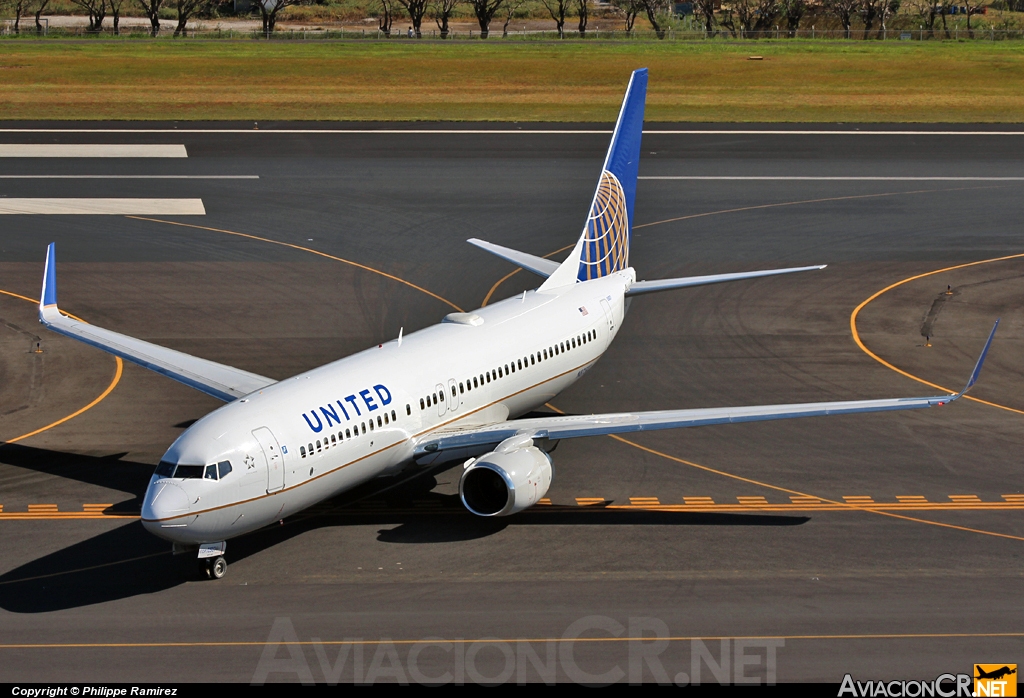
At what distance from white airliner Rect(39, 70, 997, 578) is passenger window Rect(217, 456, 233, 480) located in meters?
Answer: 0.05

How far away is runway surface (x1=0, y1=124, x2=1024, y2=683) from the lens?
26.5 m

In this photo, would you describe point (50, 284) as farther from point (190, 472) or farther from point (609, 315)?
point (609, 315)

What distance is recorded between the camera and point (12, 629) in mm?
26484

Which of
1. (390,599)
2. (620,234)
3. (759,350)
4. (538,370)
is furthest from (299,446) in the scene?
(759,350)

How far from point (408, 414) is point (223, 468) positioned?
619 centimetres

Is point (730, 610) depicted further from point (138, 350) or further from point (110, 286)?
point (110, 286)

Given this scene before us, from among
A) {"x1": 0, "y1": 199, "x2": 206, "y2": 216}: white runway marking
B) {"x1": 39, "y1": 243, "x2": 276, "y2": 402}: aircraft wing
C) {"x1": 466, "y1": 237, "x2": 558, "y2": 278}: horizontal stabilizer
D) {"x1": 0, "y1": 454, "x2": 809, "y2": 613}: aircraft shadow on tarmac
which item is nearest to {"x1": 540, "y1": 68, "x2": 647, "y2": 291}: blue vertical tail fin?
{"x1": 466, "y1": 237, "x2": 558, "y2": 278}: horizontal stabilizer

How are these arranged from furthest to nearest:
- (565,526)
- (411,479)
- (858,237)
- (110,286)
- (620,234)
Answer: (858,237), (110,286), (620,234), (411,479), (565,526)

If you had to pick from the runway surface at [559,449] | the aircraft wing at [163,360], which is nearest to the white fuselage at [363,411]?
the runway surface at [559,449]

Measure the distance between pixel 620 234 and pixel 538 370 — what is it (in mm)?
9708

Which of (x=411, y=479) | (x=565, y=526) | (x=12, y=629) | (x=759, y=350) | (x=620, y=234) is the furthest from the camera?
(x=759, y=350)

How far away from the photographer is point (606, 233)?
144 feet

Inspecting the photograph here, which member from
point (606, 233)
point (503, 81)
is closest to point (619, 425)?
point (606, 233)

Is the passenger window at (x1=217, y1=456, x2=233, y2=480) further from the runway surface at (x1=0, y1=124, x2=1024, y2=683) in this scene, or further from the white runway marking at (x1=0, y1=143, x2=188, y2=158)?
the white runway marking at (x1=0, y1=143, x2=188, y2=158)
